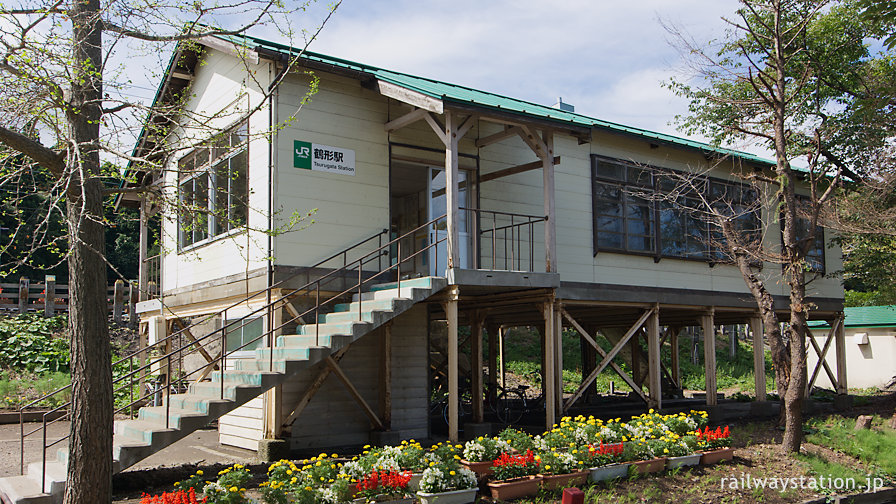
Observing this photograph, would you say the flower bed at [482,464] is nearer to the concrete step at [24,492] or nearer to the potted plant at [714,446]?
the potted plant at [714,446]

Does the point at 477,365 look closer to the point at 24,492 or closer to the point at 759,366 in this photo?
the point at 759,366

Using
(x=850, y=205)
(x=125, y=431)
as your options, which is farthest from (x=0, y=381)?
(x=850, y=205)

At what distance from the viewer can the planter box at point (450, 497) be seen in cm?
811

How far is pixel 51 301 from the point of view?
23.3 metres

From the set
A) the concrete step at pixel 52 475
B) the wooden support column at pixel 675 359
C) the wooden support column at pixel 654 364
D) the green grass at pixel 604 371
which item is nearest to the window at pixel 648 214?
the wooden support column at pixel 654 364

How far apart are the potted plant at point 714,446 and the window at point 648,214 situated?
411 cm

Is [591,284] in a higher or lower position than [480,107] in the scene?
lower

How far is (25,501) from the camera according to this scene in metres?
7.42

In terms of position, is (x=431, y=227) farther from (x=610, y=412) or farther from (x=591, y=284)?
(x=610, y=412)

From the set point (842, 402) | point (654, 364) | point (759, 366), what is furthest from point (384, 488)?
point (842, 402)

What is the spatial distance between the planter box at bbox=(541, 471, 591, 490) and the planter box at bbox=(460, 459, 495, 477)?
0.64 m

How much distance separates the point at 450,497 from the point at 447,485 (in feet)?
0.42

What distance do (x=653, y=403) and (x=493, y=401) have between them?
3.53 metres

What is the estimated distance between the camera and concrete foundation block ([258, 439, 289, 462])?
413 inches
